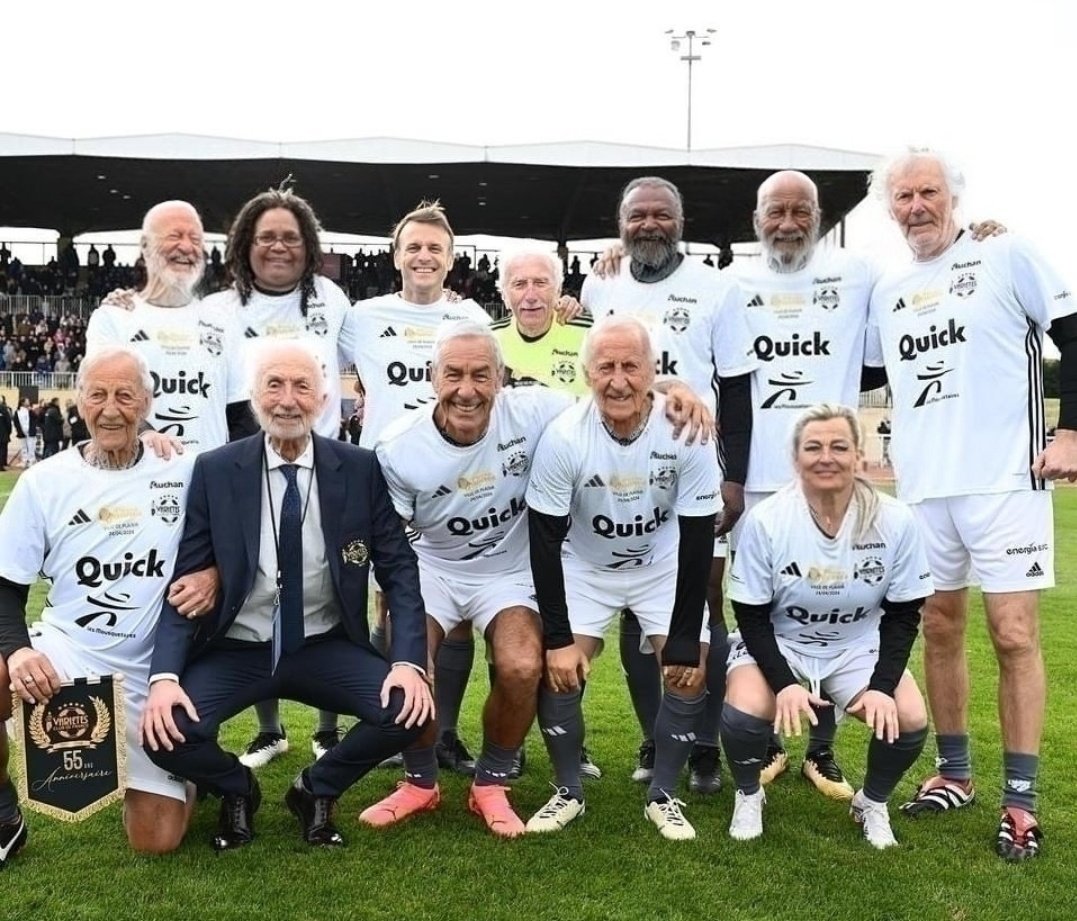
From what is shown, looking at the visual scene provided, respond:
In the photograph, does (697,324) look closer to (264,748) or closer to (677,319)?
(677,319)

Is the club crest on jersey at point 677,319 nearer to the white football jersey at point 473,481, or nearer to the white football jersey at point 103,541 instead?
the white football jersey at point 473,481

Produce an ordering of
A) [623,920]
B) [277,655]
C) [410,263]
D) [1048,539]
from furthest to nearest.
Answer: [410,263], [1048,539], [277,655], [623,920]

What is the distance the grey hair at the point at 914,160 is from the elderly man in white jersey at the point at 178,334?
8.12 ft

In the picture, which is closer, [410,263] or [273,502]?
[273,502]

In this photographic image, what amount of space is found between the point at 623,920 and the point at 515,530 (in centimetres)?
140

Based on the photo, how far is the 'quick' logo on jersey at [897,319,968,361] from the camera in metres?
3.74

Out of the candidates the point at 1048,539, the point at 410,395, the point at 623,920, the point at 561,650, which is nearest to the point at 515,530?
the point at 561,650

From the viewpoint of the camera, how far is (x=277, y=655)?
135 inches

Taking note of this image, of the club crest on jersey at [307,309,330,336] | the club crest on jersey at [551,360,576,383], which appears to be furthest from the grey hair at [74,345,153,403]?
the club crest on jersey at [551,360,576,383]

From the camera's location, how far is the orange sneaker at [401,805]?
367 centimetres

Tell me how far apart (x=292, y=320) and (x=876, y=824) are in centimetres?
280

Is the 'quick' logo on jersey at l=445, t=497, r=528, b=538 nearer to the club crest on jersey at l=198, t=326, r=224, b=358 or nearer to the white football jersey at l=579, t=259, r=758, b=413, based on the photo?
the white football jersey at l=579, t=259, r=758, b=413

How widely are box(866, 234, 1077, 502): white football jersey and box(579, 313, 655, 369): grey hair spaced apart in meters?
1.04

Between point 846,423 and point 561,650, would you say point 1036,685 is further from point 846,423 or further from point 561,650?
point 561,650
